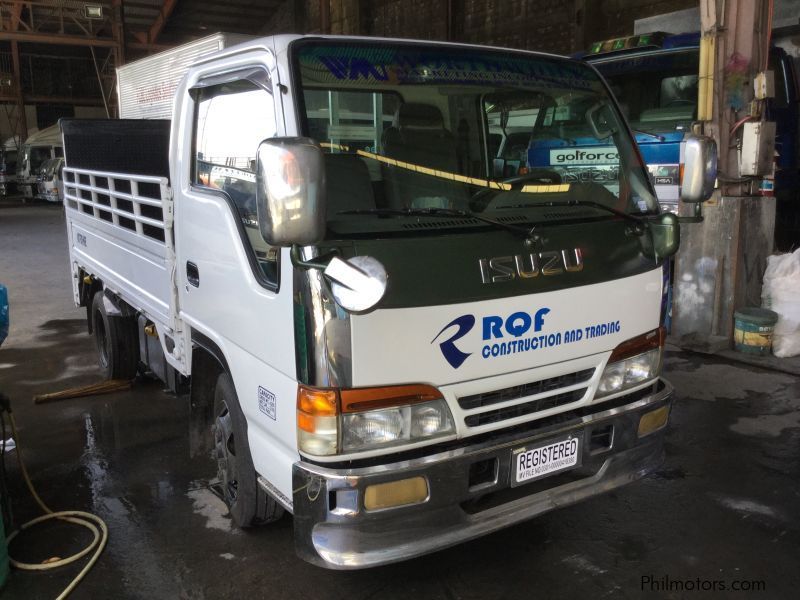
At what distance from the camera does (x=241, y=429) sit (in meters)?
2.93

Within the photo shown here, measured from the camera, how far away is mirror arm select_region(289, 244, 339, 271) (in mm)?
2219

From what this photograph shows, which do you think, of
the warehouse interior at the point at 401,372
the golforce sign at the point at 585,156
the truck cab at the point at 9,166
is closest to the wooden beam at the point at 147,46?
the truck cab at the point at 9,166

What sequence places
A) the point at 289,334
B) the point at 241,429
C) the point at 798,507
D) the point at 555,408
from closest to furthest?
1. the point at 289,334
2. the point at 555,408
3. the point at 241,429
4. the point at 798,507

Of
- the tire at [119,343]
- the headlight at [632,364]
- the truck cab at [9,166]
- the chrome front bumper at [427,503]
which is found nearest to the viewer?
the chrome front bumper at [427,503]

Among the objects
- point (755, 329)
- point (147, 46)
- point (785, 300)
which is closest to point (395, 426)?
point (755, 329)

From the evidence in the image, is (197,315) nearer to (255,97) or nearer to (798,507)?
(255,97)

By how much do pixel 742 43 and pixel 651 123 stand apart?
135cm

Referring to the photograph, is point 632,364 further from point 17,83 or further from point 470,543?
point 17,83

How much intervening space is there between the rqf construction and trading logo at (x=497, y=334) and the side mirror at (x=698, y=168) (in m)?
1.04

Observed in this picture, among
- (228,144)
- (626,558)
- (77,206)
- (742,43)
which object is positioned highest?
(742,43)

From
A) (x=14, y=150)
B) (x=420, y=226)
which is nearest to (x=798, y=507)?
(x=420, y=226)

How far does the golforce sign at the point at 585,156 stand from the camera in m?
3.06

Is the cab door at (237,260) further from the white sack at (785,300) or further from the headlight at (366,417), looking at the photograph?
the white sack at (785,300)

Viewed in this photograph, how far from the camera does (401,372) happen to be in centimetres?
236
